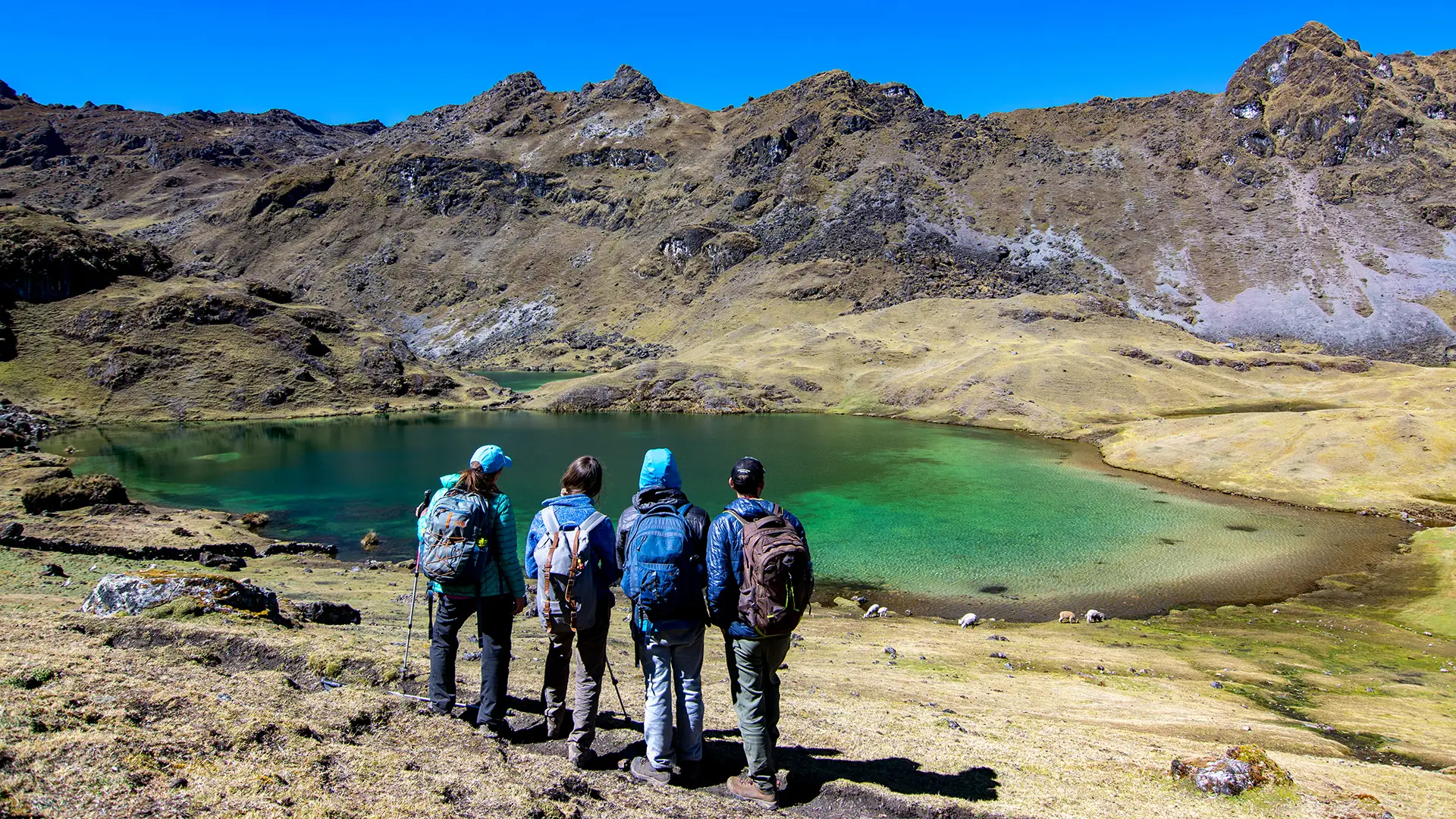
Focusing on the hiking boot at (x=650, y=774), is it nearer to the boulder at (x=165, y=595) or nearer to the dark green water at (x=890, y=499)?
the boulder at (x=165, y=595)

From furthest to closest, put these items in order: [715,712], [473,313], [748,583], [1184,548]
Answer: [473,313], [1184,548], [715,712], [748,583]

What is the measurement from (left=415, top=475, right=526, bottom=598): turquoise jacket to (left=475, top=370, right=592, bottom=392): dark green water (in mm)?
102906

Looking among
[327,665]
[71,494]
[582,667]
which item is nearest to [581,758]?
[582,667]

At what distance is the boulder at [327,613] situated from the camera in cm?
1357

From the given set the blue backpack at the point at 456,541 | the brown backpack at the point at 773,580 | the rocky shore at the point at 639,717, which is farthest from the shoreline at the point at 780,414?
the blue backpack at the point at 456,541

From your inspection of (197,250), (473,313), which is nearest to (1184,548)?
(473,313)

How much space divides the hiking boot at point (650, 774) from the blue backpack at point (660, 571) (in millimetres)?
1400

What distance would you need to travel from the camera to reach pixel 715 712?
32.1ft

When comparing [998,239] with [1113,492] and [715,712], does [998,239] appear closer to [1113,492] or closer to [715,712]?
[1113,492]

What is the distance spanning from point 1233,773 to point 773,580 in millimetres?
5665

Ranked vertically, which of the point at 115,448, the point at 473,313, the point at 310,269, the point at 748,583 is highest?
the point at 310,269

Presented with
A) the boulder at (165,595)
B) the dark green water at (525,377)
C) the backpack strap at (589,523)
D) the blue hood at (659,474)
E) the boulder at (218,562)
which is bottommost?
the boulder at (218,562)

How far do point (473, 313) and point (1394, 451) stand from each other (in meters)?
154

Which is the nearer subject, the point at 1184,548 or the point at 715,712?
the point at 715,712
